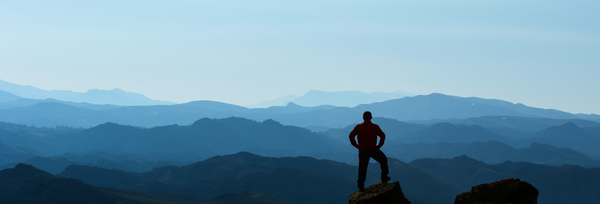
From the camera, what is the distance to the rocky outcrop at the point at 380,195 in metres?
12.0

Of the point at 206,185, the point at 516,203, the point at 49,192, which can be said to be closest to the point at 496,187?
the point at 516,203

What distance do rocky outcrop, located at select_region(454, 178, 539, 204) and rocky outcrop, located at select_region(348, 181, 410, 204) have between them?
2503mm

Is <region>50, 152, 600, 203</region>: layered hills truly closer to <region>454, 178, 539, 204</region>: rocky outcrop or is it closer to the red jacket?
<region>454, 178, 539, 204</region>: rocky outcrop

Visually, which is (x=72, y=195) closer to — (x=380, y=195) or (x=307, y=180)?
(x=307, y=180)

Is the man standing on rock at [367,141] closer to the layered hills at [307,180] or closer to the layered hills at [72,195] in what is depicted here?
the layered hills at [72,195]

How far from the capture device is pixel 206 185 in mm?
159000

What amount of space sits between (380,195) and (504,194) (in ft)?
14.6

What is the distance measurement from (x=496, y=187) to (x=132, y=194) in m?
121

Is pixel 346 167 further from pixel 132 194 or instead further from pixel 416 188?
pixel 132 194

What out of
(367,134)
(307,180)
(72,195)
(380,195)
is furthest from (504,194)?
(307,180)

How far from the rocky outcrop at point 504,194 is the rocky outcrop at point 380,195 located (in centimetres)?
250

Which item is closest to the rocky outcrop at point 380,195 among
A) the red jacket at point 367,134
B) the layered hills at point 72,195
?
the red jacket at point 367,134

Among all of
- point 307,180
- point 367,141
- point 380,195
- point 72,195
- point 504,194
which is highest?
point 367,141

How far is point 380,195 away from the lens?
39.1ft
